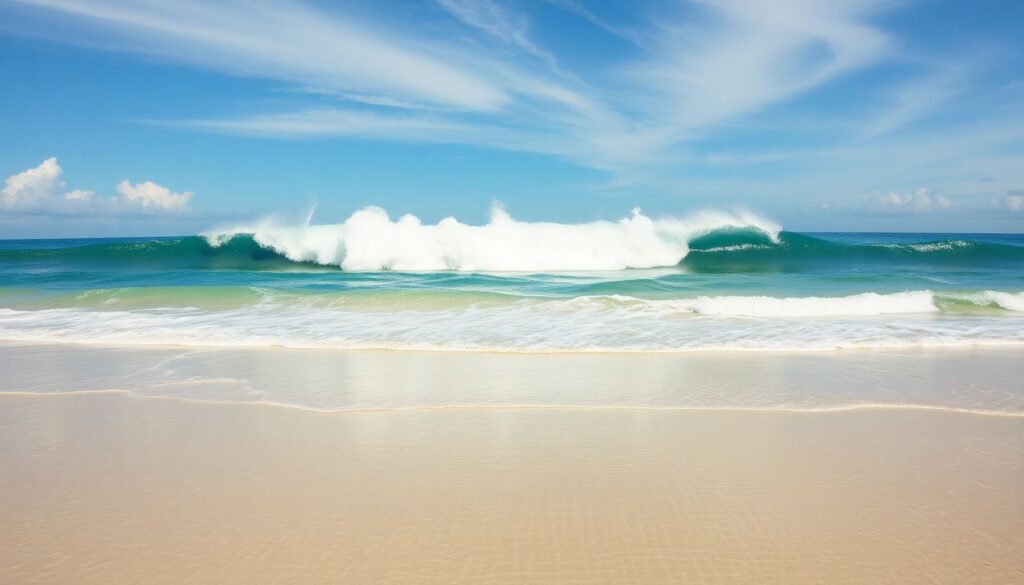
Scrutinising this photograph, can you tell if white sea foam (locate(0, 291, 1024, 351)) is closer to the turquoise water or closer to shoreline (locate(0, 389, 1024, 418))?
the turquoise water

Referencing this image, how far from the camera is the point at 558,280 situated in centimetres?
1497

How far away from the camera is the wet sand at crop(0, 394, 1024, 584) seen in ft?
7.29

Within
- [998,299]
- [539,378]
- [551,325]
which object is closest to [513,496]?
[539,378]

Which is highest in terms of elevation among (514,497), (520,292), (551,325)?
(520,292)

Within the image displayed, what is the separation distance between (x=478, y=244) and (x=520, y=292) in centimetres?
777

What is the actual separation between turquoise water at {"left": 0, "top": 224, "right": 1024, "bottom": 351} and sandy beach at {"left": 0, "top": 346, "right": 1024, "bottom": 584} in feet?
9.62

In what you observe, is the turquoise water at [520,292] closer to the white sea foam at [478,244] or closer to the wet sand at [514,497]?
the white sea foam at [478,244]

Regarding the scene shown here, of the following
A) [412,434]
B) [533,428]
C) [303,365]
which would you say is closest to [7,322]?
[303,365]

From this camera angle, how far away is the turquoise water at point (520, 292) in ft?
24.7

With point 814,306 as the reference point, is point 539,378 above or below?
below

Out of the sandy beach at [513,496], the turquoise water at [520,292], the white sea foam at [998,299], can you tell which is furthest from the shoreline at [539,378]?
the white sea foam at [998,299]

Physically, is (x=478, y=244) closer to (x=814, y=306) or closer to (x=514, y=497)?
(x=814, y=306)

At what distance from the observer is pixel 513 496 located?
2824 mm

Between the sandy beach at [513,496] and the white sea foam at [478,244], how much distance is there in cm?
1515
